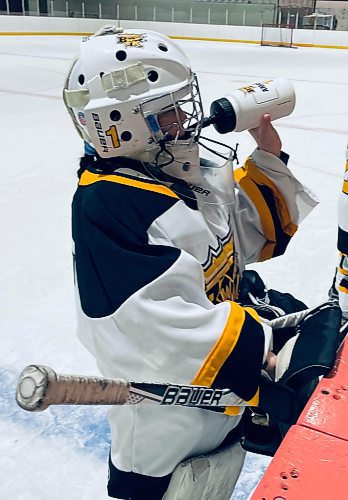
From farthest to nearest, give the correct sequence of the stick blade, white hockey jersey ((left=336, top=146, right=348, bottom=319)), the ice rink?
white hockey jersey ((left=336, top=146, right=348, bottom=319))
the ice rink
the stick blade

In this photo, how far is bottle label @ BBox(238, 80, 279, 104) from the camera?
98cm

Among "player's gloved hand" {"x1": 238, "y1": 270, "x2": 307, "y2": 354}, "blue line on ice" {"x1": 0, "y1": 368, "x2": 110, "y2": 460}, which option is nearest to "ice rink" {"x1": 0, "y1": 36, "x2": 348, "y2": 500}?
"blue line on ice" {"x1": 0, "y1": 368, "x2": 110, "y2": 460}

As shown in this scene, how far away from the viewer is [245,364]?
0.71 metres

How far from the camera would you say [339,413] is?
0.62 metres

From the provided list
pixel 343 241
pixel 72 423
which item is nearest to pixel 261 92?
pixel 343 241

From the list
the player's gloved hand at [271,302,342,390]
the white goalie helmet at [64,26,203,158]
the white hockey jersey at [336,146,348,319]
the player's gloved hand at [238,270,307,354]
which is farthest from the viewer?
the white hockey jersey at [336,146,348,319]

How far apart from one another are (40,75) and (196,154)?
586 cm

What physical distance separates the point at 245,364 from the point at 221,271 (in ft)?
0.65

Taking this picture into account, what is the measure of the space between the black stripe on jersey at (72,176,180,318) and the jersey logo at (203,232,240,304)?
0.38ft

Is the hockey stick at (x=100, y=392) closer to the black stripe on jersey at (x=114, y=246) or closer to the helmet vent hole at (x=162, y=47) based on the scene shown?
the black stripe on jersey at (x=114, y=246)

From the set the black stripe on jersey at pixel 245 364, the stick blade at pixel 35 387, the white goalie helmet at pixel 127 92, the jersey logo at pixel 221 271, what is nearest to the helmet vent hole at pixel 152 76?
the white goalie helmet at pixel 127 92

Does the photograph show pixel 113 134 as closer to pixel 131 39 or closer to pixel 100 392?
pixel 131 39

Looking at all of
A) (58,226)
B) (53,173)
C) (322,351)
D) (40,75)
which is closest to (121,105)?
(322,351)

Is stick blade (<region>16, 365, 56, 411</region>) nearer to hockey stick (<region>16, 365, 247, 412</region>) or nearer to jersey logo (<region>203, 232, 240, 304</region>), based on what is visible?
hockey stick (<region>16, 365, 247, 412</region>)
